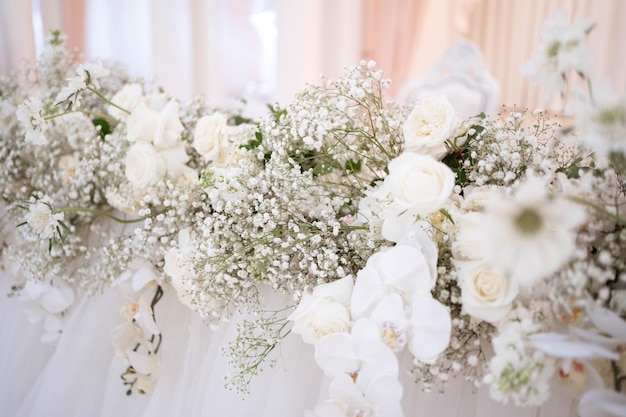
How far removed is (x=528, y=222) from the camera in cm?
51

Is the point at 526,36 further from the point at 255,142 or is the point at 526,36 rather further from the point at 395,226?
the point at 395,226

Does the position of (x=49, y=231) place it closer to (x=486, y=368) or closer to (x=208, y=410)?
(x=208, y=410)

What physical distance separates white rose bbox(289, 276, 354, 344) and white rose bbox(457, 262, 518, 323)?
0.17 m

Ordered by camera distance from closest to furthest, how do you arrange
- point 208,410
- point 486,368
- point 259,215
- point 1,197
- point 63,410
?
point 486,368 → point 259,215 → point 208,410 → point 63,410 → point 1,197

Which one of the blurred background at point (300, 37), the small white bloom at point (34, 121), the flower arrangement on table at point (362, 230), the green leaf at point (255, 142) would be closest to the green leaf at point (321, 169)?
the flower arrangement on table at point (362, 230)

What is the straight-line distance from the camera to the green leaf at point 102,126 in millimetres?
1193

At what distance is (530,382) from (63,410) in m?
1.05

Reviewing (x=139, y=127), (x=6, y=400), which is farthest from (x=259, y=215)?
(x=6, y=400)

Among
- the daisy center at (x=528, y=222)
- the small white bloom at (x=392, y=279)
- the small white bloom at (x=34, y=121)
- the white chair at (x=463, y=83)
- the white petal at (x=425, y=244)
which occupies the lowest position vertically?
the white chair at (x=463, y=83)

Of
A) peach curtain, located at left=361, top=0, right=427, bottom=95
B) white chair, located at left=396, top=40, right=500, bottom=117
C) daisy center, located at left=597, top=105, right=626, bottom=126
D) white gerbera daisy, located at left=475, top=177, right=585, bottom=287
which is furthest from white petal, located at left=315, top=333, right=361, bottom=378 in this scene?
peach curtain, located at left=361, top=0, right=427, bottom=95

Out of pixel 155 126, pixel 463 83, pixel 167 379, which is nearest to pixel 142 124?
pixel 155 126

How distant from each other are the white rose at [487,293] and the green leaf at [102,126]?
2.94 feet

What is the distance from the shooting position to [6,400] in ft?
4.34

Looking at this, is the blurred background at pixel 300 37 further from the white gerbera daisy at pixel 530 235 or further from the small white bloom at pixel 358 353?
the white gerbera daisy at pixel 530 235
